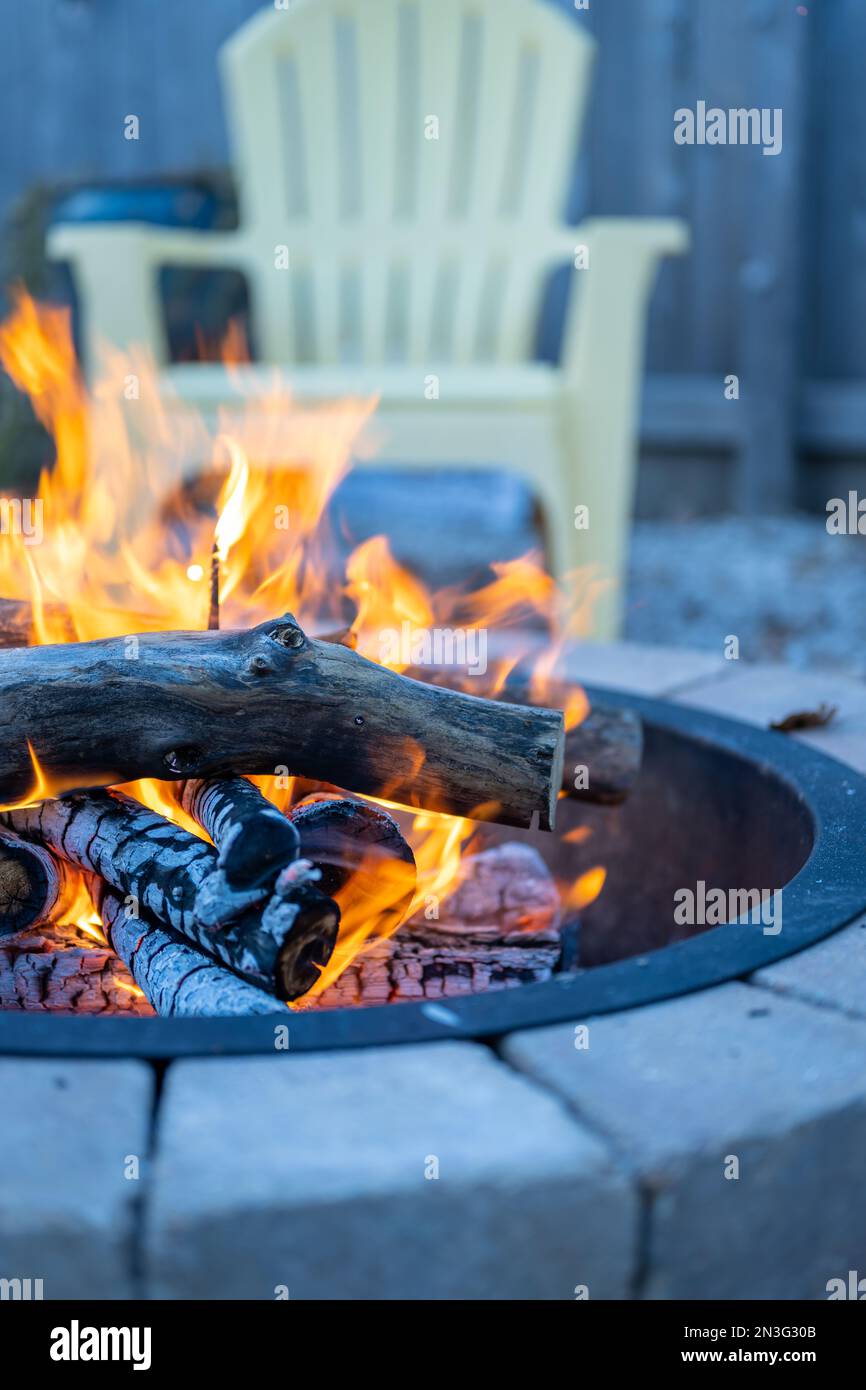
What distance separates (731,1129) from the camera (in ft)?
2.85

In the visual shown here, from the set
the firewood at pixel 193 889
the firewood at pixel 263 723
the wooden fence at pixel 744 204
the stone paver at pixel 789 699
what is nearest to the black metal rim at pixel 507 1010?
the firewood at pixel 193 889

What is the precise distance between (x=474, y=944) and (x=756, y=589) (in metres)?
2.97

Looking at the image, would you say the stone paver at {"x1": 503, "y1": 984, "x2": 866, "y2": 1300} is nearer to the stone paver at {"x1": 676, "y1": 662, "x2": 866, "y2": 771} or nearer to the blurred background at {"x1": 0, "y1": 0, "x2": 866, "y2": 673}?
the stone paver at {"x1": 676, "y1": 662, "x2": 866, "y2": 771}

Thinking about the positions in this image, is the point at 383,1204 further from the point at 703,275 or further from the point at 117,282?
the point at 703,275

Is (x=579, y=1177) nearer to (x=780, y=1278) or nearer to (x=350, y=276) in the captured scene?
(x=780, y=1278)

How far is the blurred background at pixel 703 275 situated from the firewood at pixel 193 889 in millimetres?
2884

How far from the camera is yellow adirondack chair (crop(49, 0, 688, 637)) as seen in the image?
10.9 ft

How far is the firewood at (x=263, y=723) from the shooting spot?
1217 mm

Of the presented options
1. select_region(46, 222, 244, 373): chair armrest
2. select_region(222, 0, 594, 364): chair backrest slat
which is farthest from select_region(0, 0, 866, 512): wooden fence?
select_region(46, 222, 244, 373): chair armrest

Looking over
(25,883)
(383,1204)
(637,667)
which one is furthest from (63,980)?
(637,667)

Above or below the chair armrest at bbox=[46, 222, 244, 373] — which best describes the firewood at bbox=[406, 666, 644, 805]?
below

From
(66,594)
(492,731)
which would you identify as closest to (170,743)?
(492,731)

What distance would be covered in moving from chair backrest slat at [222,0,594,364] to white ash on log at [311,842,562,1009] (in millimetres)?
2626

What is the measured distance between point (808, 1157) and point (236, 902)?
0.48 m
